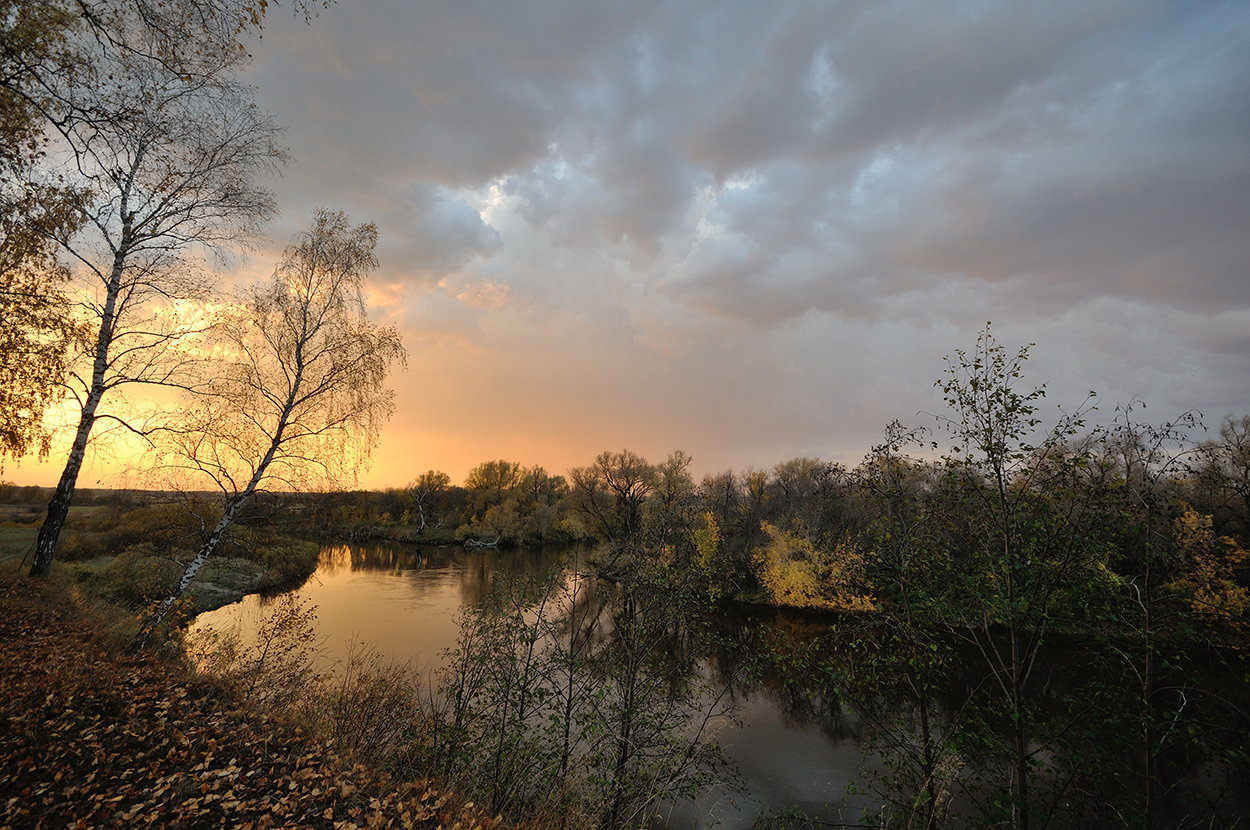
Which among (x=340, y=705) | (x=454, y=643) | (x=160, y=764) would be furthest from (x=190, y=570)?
(x=454, y=643)

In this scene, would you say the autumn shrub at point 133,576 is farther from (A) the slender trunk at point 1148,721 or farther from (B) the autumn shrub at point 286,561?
(A) the slender trunk at point 1148,721

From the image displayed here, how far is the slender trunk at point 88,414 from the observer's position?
26.8 feet

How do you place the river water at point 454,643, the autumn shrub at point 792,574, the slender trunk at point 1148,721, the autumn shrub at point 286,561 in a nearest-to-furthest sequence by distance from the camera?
1. the slender trunk at point 1148,721
2. the autumn shrub at point 286,561
3. the river water at point 454,643
4. the autumn shrub at point 792,574

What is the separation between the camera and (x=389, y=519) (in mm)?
67062

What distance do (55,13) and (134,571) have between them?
19481 mm

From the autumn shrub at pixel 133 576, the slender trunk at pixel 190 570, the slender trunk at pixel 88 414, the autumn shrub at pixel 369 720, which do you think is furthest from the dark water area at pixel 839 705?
the slender trunk at pixel 88 414

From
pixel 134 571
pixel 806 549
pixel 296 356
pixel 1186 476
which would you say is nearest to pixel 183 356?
pixel 296 356

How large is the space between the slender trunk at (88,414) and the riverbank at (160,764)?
217cm

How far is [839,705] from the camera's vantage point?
9.57 meters

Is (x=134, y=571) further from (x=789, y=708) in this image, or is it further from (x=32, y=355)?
(x=789, y=708)

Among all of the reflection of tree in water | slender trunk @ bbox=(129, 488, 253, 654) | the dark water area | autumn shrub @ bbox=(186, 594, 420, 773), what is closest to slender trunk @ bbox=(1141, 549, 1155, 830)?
the dark water area

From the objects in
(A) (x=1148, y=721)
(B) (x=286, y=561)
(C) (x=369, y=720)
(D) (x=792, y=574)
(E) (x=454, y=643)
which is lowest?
(E) (x=454, y=643)

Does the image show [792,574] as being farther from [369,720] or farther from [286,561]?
[286,561]

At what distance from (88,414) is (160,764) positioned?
6.72 meters
